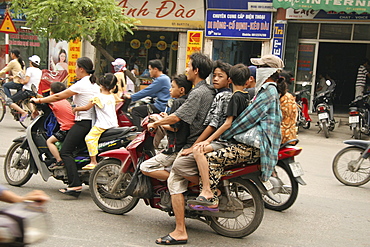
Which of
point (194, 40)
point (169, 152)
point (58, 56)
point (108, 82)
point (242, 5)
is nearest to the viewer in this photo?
point (169, 152)

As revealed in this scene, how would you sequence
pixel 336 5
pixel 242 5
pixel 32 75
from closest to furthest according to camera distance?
pixel 32 75 < pixel 336 5 < pixel 242 5

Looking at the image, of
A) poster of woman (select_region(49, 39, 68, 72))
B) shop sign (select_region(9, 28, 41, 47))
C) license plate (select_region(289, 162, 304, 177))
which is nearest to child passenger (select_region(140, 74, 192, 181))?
license plate (select_region(289, 162, 304, 177))

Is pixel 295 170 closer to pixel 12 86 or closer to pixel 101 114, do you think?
pixel 101 114

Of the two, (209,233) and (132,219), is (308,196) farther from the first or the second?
(132,219)

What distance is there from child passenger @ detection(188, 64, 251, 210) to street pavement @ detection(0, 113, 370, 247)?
46 cm

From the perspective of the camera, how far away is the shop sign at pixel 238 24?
16141 millimetres

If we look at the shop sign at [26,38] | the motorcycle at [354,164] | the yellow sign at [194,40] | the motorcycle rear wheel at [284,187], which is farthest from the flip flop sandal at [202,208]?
the shop sign at [26,38]

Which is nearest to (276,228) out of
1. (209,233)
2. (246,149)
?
(209,233)

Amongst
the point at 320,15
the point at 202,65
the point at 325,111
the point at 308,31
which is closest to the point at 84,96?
the point at 202,65

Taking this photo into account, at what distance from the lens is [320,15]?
15.5 meters

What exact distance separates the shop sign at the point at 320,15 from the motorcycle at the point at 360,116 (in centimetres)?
352

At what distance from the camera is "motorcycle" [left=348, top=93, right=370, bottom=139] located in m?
12.5

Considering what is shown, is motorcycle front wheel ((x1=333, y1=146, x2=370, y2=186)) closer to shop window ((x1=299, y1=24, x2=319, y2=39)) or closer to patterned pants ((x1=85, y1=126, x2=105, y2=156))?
patterned pants ((x1=85, y1=126, x2=105, y2=156))

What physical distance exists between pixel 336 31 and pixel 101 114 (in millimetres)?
11963
